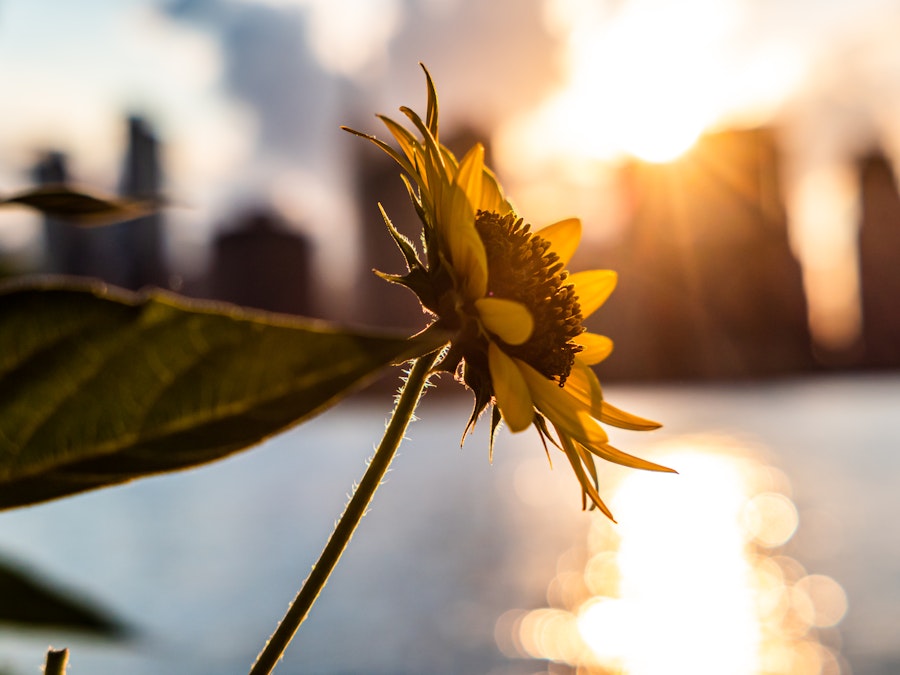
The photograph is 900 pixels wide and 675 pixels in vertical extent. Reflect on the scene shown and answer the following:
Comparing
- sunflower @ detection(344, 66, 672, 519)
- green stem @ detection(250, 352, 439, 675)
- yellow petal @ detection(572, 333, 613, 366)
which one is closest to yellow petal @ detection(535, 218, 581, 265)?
sunflower @ detection(344, 66, 672, 519)

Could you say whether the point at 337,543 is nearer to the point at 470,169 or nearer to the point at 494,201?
the point at 470,169

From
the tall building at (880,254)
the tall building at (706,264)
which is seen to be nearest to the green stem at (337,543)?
the tall building at (706,264)

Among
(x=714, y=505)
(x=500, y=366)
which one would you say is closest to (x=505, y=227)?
(x=500, y=366)

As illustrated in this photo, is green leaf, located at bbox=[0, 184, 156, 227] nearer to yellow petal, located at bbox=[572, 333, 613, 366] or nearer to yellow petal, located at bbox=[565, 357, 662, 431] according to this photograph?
yellow petal, located at bbox=[565, 357, 662, 431]

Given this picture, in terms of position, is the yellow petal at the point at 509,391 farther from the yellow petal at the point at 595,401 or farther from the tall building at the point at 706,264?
the tall building at the point at 706,264

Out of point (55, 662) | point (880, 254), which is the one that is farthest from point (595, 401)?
point (880, 254)

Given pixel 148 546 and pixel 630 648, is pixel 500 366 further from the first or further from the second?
pixel 148 546
